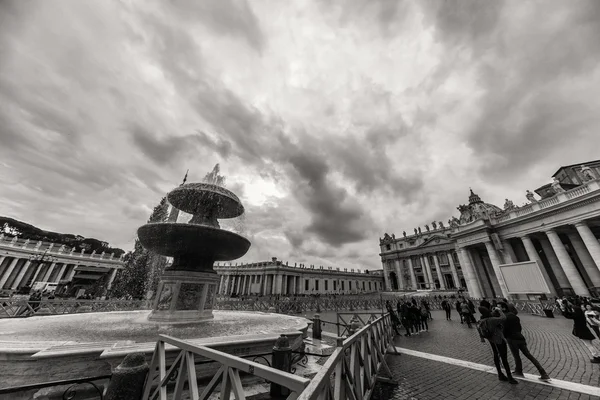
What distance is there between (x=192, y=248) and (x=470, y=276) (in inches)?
1435

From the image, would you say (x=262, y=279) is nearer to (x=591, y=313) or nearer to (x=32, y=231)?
(x=591, y=313)

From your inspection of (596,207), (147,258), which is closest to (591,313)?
(596,207)

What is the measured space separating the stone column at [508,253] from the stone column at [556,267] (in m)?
2.96

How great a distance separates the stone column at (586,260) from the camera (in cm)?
2152

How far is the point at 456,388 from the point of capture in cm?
470

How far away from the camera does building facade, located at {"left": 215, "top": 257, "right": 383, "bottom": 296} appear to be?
56969 millimetres

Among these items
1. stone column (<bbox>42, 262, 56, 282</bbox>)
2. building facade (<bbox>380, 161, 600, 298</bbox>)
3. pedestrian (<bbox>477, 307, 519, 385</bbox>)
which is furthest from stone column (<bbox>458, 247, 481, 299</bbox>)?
stone column (<bbox>42, 262, 56, 282</bbox>)

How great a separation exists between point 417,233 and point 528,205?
41287mm

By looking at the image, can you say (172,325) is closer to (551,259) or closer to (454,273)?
(551,259)

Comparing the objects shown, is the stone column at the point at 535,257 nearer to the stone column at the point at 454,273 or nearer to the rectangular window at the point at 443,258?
the stone column at the point at 454,273

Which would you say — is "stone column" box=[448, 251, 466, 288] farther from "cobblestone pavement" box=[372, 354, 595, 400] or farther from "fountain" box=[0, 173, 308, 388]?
"fountain" box=[0, 173, 308, 388]

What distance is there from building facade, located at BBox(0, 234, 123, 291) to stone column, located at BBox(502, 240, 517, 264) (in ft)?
195

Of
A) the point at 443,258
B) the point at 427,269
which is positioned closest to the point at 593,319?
the point at 427,269

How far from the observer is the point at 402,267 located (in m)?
62.0
